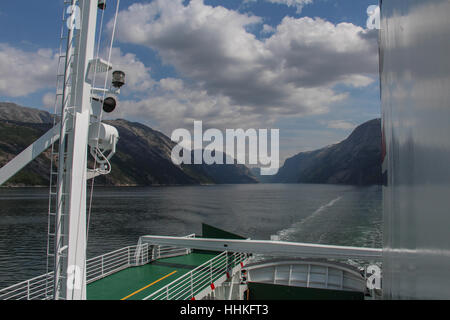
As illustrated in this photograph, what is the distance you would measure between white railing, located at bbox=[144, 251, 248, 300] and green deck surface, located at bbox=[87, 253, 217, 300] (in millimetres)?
331

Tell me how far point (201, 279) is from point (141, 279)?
1.94m

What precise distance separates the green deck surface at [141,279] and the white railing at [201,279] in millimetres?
331

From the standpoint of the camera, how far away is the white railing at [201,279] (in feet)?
28.5

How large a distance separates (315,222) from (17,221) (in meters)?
39.0

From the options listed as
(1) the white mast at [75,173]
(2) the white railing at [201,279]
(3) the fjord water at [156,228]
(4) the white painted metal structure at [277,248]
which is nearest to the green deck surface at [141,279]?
(2) the white railing at [201,279]

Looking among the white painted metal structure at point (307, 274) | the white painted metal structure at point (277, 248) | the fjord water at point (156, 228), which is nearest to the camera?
the white painted metal structure at point (277, 248)

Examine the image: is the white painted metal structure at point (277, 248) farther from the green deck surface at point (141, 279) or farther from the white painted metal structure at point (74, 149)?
the white painted metal structure at point (74, 149)

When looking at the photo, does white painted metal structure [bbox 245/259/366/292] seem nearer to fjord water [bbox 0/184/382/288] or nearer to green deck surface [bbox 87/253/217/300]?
green deck surface [bbox 87/253/217/300]

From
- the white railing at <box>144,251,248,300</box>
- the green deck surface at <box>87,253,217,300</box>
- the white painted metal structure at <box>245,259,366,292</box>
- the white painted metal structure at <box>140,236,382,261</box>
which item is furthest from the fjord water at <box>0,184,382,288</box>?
the white painted metal structure at <box>245,259,366,292</box>

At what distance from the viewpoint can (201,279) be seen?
34.4 ft

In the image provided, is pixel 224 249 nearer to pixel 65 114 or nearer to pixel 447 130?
pixel 65 114

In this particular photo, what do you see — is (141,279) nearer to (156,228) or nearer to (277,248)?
(277,248)

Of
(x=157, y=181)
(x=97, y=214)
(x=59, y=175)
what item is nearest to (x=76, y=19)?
(x=59, y=175)

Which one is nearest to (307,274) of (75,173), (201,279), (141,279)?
(201,279)
